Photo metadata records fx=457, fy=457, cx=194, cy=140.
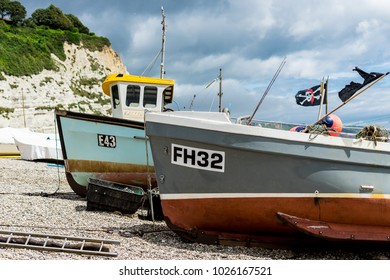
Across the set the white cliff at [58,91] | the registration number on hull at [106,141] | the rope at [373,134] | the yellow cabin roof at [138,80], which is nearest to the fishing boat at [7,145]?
the white cliff at [58,91]

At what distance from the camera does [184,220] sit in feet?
26.1

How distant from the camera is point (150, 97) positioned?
14422 millimetres

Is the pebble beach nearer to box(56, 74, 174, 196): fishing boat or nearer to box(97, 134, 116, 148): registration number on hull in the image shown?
box(56, 74, 174, 196): fishing boat

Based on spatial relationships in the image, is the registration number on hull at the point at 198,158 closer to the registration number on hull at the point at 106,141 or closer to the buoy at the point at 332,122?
the buoy at the point at 332,122

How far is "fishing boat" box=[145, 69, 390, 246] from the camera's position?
7117 mm

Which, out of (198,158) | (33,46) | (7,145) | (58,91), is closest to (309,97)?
(198,158)

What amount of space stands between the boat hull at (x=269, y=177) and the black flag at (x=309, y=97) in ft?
5.12

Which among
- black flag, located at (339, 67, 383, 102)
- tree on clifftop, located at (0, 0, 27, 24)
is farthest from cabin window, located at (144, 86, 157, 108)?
tree on clifftop, located at (0, 0, 27, 24)

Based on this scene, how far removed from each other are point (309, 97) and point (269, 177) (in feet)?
6.78

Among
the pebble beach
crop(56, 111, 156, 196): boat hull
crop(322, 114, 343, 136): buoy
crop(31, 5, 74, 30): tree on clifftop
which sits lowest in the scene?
the pebble beach

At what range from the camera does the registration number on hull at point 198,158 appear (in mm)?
7423

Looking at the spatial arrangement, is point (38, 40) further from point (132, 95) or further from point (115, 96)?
point (132, 95)

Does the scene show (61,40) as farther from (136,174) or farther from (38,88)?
(136,174)

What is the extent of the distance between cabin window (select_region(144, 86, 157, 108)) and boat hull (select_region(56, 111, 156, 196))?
2.00 metres
